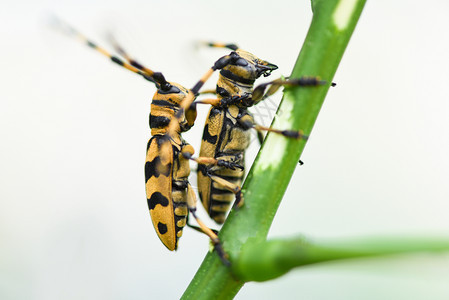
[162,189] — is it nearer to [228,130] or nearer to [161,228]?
[161,228]

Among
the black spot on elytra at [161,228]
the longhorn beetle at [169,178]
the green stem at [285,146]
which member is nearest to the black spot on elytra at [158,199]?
the longhorn beetle at [169,178]

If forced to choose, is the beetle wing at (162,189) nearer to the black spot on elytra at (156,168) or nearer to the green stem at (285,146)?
the black spot on elytra at (156,168)

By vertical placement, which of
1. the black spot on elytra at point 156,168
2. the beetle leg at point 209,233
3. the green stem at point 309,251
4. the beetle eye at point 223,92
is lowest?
the green stem at point 309,251

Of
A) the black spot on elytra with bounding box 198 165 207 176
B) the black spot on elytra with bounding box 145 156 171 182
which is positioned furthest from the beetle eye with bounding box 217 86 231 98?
the black spot on elytra with bounding box 145 156 171 182

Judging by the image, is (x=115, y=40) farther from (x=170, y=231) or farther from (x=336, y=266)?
(x=336, y=266)

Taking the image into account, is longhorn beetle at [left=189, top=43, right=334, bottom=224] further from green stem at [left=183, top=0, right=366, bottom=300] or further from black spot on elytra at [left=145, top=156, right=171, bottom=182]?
green stem at [left=183, top=0, right=366, bottom=300]

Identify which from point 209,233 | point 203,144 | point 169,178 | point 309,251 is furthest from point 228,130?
point 309,251
